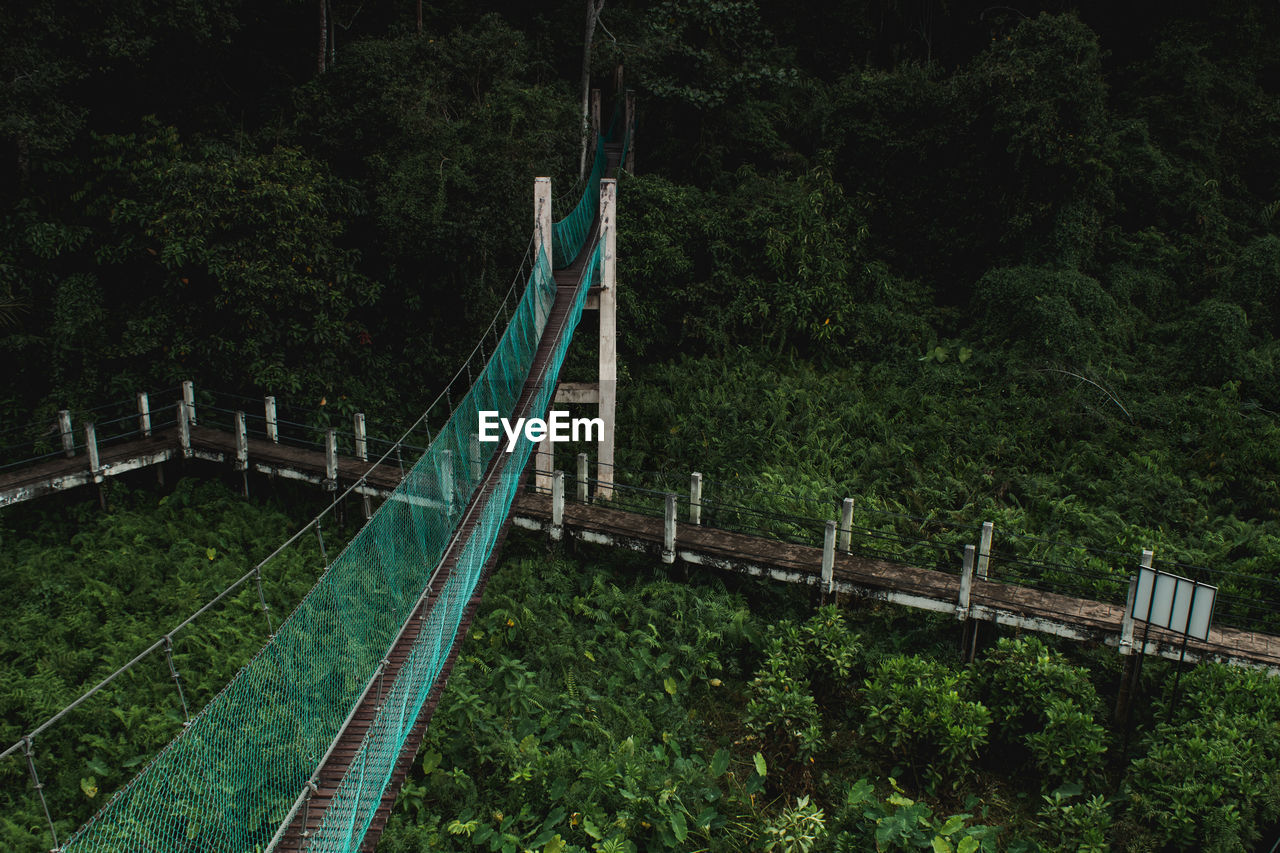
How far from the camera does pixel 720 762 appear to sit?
927 cm

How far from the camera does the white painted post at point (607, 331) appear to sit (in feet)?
45.8

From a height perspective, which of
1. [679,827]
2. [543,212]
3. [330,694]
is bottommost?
[679,827]

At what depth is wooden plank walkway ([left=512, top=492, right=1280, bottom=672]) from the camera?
30.5 feet

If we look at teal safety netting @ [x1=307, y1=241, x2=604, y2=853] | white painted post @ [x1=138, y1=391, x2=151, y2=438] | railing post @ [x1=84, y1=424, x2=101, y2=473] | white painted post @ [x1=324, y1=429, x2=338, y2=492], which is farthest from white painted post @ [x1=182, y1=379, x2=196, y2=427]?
teal safety netting @ [x1=307, y1=241, x2=604, y2=853]

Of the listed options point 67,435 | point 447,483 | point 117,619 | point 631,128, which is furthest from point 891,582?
point 631,128

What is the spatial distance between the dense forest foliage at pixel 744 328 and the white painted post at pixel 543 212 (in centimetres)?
268

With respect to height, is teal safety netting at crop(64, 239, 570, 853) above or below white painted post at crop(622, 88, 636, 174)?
below

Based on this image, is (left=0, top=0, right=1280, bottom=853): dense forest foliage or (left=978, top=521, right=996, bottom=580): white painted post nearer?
(left=0, top=0, right=1280, bottom=853): dense forest foliage

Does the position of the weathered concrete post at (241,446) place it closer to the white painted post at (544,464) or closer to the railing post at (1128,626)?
the white painted post at (544,464)

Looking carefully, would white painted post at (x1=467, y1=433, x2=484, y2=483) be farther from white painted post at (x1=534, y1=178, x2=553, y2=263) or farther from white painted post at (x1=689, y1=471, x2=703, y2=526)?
white painted post at (x1=534, y1=178, x2=553, y2=263)

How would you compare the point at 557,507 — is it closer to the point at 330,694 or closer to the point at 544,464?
the point at 544,464

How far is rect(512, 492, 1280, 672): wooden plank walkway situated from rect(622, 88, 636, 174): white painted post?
12614 millimetres

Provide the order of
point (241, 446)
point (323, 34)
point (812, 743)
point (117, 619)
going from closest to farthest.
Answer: point (812, 743) → point (117, 619) → point (241, 446) → point (323, 34)

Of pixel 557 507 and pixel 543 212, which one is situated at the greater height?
pixel 543 212
